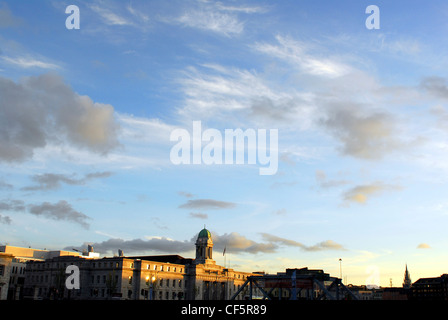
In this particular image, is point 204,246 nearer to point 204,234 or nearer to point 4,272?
point 204,234

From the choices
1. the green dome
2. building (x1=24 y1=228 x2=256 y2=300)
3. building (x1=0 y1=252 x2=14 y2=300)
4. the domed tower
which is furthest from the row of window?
building (x1=0 y1=252 x2=14 y2=300)

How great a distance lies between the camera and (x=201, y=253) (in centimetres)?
19425

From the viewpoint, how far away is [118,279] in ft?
491

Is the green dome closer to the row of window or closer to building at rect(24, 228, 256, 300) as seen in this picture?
building at rect(24, 228, 256, 300)

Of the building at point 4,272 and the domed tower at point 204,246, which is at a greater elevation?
the domed tower at point 204,246

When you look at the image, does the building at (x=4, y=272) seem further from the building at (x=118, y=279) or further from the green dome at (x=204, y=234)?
the green dome at (x=204, y=234)

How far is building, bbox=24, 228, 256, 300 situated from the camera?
150500mm

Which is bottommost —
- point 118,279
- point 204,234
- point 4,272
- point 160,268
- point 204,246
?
point 4,272

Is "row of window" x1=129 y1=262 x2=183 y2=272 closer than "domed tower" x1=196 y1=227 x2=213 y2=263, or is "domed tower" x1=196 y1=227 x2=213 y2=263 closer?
"row of window" x1=129 y1=262 x2=183 y2=272

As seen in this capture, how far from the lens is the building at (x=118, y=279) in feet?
494

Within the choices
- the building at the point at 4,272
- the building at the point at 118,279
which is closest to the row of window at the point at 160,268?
the building at the point at 118,279

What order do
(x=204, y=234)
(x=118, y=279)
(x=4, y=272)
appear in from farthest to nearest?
(x=204, y=234), (x=118, y=279), (x=4, y=272)

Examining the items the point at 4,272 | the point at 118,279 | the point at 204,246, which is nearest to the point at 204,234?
Answer: the point at 204,246
